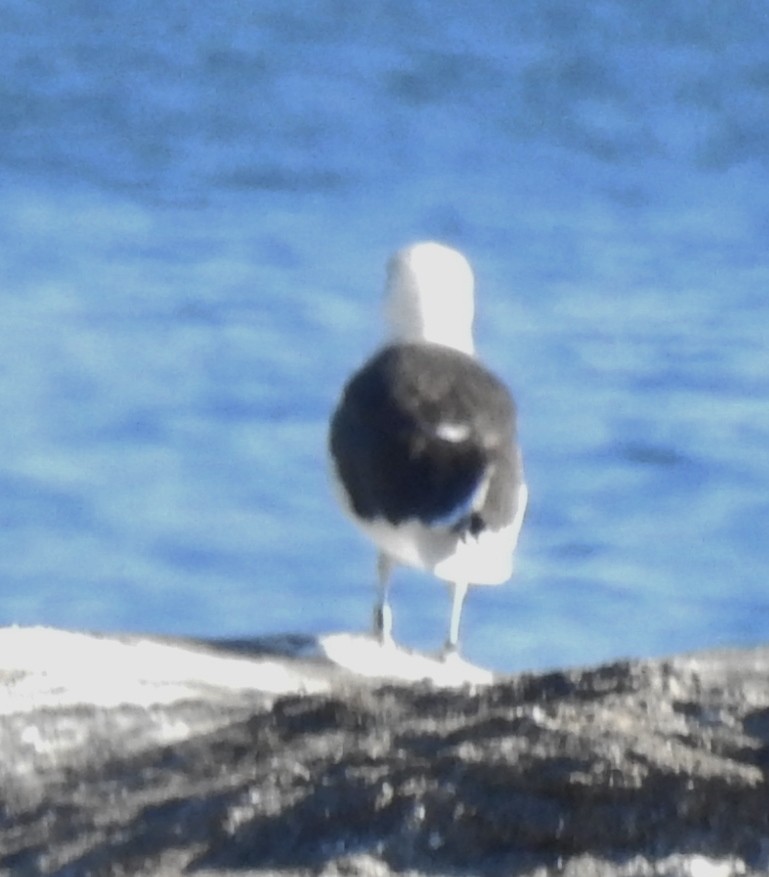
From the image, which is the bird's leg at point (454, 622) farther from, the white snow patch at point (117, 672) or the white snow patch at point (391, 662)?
the white snow patch at point (117, 672)

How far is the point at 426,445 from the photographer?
311cm

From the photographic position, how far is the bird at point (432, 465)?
312 cm

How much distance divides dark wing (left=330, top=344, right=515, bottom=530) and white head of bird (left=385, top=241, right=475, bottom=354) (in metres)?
0.39

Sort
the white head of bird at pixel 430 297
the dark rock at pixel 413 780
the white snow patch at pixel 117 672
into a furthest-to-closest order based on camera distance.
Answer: the white head of bird at pixel 430 297 < the white snow patch at pixel 117 672 < the dark rock at pixel 413 780

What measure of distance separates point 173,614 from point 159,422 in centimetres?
127

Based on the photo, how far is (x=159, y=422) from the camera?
6738 mm

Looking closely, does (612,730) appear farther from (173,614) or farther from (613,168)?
(613,168)

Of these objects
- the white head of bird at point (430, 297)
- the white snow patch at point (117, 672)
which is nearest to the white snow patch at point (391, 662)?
the white snow patch at point (117, 672)

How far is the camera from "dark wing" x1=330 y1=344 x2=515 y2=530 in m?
3.12

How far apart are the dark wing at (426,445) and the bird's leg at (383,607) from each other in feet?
0.64

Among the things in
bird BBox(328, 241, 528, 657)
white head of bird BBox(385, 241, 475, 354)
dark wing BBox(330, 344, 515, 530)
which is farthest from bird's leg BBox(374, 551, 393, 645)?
white head of bird BBox(385, 241, 475, 354)

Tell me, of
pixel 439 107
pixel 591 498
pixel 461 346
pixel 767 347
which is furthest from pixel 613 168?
pixel 461 346

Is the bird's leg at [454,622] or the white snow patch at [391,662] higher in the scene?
the bird's leg at [454,622]

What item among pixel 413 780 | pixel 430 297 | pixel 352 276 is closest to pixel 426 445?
pixel 430 297
